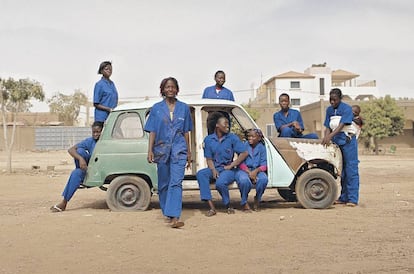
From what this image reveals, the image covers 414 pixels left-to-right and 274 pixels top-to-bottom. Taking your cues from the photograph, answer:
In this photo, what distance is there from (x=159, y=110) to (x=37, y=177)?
392 inches

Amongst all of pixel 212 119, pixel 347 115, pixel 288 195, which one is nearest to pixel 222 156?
pixel 212 119

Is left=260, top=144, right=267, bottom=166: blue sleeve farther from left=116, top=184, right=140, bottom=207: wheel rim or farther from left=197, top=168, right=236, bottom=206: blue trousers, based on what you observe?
left=116, top=184, right=140, bottom=207: wheel rim

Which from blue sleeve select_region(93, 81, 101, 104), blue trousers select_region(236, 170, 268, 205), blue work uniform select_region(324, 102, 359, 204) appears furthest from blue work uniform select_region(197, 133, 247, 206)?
blue sleeve select_region(93, 81, 101, 104)

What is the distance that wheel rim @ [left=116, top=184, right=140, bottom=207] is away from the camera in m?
8.14

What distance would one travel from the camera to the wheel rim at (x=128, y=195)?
8141 mm

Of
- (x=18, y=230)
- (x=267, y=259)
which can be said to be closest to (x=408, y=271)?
(x=267, y=259)

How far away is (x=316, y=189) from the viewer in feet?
27.4

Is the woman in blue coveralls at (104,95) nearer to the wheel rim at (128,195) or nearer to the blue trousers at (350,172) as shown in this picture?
the wheel rim at (128,195)

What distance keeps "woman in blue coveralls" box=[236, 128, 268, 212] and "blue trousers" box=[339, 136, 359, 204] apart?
1.44 meters

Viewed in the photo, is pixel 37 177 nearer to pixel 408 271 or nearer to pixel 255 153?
pixel 255 153

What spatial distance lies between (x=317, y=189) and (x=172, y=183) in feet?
8.45

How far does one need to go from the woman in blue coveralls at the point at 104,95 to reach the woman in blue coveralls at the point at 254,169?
7.82 feet

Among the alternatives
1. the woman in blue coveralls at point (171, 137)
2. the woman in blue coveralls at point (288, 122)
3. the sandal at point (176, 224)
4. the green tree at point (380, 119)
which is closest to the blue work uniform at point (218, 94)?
the woman in blue coveralls at point (288, 122)

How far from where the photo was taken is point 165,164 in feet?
23.0
